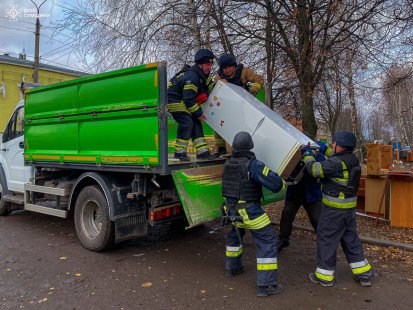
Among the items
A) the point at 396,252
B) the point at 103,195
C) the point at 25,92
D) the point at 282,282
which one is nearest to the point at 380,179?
the point at 396,252

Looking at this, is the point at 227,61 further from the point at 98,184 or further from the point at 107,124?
the point at 98,184

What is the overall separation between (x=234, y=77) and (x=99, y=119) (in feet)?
6.51

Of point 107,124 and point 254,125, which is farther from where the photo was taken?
point 107,124

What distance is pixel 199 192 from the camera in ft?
14.0

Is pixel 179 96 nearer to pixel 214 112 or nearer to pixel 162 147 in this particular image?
pixel 214 112

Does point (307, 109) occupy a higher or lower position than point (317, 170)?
higher

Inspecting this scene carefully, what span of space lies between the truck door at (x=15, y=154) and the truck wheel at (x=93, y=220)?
1871 millimetres

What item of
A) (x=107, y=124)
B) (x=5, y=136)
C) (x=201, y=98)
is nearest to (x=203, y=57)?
(x=201, y=98)

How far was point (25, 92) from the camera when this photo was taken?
631 cm

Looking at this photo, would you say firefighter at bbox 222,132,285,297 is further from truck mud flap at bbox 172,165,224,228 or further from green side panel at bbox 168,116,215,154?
green side panel at bbox 168,116,215,154

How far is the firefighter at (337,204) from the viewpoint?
3.88 m

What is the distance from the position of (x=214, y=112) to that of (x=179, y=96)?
502mm

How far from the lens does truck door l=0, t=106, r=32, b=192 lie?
6695 millimetres

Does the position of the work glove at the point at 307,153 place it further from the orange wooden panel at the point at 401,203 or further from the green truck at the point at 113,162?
the orange wooden panel at the point at 401,203
